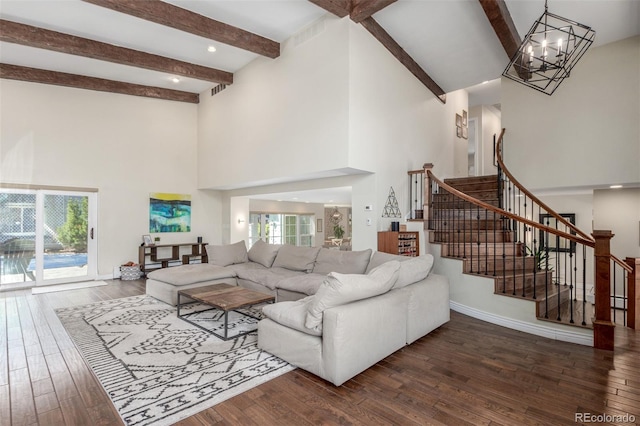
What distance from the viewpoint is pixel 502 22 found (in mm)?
4863

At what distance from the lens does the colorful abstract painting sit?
8.16m

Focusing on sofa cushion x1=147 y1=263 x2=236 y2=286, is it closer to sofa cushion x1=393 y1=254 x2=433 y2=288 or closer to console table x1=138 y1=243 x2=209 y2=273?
console table x1=138 y1=243 x2=209 y2=273

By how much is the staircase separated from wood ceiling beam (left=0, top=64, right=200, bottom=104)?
6.94 m

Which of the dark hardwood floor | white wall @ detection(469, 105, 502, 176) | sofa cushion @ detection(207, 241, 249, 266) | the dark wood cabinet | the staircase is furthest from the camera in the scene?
white wall @ detection(469, 105, 502, 176)

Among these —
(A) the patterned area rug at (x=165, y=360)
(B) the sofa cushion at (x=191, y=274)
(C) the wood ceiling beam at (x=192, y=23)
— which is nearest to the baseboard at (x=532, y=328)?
(A) the patterned area rug at (x=165, y=360)

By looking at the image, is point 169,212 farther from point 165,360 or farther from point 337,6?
point 337,6

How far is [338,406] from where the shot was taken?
2.40m

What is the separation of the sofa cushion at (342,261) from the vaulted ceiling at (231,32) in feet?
11.9

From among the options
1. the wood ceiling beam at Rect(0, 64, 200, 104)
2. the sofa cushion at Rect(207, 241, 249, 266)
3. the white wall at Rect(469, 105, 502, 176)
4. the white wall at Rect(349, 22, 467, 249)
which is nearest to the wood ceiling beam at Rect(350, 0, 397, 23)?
the white wall at Rect(349, 22, 467, 249)

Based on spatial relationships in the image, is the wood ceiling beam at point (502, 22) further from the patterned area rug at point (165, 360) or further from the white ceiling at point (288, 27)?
the patterned area rug at point (165, 360)

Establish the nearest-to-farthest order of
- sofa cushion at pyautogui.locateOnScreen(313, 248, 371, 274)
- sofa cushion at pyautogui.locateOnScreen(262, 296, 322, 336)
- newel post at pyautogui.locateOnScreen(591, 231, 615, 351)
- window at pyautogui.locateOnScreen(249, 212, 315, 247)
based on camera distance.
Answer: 1. sofa cushion at pyautogui.locateOnScreen(262, 296, 322, 336)
2. newel post at pyautogui.locateOnScreen(591, 231, 615, 351)
3. sofa cushion at pyautogui.locateOnScreen(313, 248, 371, 274)
4. window at pyautogui.locateOnScreen(249, 212, 315, 247)

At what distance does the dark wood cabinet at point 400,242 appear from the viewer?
17.3ft

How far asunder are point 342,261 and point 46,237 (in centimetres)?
643

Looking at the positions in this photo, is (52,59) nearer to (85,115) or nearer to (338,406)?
(85,115)
